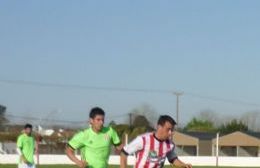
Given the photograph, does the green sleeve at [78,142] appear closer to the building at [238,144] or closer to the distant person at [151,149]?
the distant person at [151,149]

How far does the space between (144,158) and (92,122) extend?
159cm

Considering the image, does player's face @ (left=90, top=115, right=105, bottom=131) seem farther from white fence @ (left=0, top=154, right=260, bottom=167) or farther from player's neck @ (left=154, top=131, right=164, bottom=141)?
white fence @ (left=0, top=154, right=260, bottom=167)

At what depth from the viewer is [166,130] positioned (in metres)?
11.0

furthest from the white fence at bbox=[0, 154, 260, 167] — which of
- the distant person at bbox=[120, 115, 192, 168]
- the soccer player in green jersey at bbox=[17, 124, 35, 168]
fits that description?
the distant person at bbox=[120, 115, 192, 168]

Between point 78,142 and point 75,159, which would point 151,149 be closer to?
point 75,159

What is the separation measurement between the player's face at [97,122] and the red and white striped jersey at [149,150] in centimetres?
117

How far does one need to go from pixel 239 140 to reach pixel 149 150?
7668cm

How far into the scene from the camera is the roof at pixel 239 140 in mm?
85438

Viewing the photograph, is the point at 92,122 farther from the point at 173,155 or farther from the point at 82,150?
A: the point at 173,155

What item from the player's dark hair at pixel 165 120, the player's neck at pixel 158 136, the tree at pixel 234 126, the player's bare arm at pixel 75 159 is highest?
the tree at pixel 234 126

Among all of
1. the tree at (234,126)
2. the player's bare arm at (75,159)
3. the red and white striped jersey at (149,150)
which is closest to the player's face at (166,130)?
the red and white striped jersey at (149,150)

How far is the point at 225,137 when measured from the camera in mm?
86375

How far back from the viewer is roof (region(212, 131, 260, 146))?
85438 mm

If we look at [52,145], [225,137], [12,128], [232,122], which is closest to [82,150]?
[52,145]
